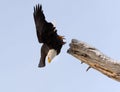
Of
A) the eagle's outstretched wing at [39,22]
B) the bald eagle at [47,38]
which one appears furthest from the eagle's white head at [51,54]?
the eagle's outstretched wing at [39,22]

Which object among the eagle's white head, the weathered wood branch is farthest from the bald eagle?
the weathered wood branch

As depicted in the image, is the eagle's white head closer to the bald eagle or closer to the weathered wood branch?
the bald eagle

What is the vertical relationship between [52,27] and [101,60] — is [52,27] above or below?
above

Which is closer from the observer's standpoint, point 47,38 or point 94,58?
point 94,58

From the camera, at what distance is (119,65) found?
3787mm

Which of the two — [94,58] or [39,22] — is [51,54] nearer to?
[39,22]

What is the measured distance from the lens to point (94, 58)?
4.25 metres

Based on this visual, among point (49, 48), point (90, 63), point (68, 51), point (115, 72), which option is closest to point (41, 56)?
point (49, 48)

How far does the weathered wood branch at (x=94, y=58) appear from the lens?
12.7ft

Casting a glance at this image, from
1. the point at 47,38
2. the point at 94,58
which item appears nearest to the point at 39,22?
the point at 47,38

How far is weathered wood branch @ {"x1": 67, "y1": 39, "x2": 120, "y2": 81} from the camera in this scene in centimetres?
387

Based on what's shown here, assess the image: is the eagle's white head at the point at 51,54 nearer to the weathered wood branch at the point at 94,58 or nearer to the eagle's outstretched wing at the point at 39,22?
the eagle's outstretched wing at the point at 39,22

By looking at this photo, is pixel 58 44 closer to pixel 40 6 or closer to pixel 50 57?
pixel 50 57

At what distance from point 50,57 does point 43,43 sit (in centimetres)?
43
